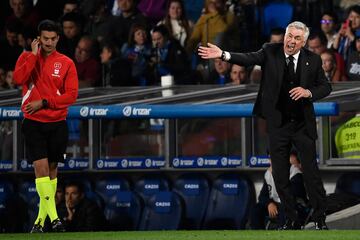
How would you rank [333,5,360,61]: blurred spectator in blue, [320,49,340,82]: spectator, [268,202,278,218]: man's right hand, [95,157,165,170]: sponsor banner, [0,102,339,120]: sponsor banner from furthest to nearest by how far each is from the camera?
[333,5,360,61]: blurred spectator in blue < [95,157,165,170]: sponsor banner < [320,49,340,82]: spectator < [0,102,339,120]: sponsor banner < [268,202,278,218]: man's right hand

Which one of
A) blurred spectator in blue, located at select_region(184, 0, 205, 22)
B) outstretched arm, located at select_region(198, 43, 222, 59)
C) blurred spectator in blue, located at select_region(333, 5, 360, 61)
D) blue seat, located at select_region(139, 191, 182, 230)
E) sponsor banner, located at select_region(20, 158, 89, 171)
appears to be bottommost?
blue seat, located at select_region(139, 191, 182, 230)

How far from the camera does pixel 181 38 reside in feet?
62.0

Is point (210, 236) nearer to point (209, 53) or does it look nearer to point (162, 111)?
point (209, 53)

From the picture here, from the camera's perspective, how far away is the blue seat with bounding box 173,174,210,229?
53.8ft

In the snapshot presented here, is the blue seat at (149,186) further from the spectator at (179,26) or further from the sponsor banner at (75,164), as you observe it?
the spectator at (179,26)

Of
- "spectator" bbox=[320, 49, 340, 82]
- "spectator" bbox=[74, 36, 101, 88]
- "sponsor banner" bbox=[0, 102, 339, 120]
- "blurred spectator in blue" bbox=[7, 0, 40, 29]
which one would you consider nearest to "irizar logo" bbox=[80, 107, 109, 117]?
"sponsor banner" bbox=[0, 102, 339, 120]

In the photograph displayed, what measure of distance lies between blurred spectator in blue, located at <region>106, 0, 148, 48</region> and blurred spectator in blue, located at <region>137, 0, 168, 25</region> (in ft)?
0.45

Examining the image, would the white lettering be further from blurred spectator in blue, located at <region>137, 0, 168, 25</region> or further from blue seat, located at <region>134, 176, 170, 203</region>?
blurred spectator in blue, located at <region>137, 0, 168, 25</region>

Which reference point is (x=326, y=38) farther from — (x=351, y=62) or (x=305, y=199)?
(x=305, y=199)

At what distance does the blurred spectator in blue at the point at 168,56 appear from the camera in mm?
18422

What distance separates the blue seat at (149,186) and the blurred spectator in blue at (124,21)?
3.24 meters

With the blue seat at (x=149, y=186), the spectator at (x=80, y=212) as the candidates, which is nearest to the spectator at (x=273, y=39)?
the blue seat at (x=149, y=186)

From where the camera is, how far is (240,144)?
16406mm

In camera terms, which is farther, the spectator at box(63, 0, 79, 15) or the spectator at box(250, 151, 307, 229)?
the spectator at box(63, 0, 79, 15)
